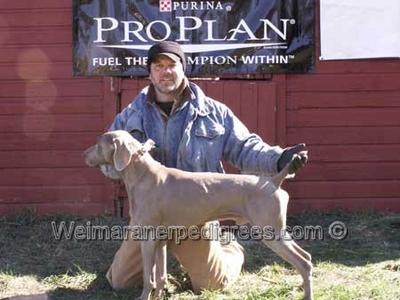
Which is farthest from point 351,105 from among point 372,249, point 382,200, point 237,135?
point 237,135

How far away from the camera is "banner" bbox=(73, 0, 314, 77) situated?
770 cm

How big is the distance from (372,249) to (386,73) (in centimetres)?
233

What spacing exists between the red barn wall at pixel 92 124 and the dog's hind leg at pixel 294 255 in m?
3.24

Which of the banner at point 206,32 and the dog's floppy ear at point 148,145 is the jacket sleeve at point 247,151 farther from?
the banner at point 206,32

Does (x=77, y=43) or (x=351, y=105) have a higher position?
(x=77, y=43)

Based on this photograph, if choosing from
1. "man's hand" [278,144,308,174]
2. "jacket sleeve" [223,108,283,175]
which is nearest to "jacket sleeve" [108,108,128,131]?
"jacket sleeve" [223,108,283,175]

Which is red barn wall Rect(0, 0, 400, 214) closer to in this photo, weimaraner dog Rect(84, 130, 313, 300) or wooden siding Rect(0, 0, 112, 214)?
wooden siding Rect(0, 0, 112, 214)

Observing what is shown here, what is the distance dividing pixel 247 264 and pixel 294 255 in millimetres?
1493

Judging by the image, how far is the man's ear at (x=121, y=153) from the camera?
4.70 meters

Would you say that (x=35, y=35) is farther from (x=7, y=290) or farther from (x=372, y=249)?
(x=372, y=249)

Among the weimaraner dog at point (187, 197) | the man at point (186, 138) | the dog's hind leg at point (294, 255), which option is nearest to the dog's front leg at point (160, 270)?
the weimaraner dog at point (187, 197)

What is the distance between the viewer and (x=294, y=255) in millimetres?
4742

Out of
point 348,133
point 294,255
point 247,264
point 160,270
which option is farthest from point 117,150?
point 348,133

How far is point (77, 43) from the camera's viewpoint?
780 centimetres
